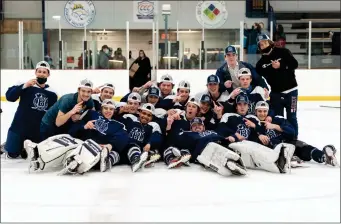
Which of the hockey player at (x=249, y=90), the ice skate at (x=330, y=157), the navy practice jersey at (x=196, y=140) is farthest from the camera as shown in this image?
the hockey player at (x=249, y=90)

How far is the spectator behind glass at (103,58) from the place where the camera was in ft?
32.7

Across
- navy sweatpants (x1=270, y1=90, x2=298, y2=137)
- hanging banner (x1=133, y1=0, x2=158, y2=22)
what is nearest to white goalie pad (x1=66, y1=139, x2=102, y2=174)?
navy sweatpants (x1=270, y1=90, x2=298, y2=137)

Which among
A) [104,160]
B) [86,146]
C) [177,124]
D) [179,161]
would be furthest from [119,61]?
[86,146]

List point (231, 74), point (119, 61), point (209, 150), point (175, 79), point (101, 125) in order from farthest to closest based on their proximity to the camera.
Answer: point (119, 61), point (175, 79), point (231, 74), point (101, 125), point (209, 150)

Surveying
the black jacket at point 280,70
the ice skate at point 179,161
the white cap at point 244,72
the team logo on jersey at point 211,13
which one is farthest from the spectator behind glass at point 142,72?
the ice skate at point 179,161

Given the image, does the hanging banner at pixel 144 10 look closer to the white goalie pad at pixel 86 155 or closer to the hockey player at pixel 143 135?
the hockey player at pixel 143 135

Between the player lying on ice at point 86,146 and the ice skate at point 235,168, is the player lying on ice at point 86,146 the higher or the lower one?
the higher one

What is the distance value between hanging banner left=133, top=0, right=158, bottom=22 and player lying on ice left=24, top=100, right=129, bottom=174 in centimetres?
742

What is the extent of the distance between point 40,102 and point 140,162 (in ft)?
3.31

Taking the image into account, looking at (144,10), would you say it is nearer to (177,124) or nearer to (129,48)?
(129,48)

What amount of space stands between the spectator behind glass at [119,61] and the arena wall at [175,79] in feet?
0.29

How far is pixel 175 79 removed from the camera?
392 inches

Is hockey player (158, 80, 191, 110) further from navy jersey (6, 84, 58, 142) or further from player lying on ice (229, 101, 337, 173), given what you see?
navy jersey (6, 84, 58, 142)

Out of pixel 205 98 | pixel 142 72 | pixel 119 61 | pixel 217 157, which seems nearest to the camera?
pixel 217 157
